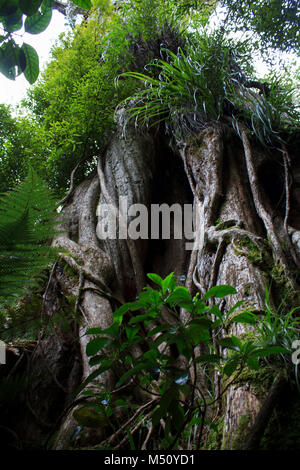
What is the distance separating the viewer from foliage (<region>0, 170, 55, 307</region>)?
0.48 m

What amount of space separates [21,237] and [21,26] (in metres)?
0.59

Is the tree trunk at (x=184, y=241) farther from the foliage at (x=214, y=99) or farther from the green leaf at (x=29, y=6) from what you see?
the green leaf at (x=29, y=6)

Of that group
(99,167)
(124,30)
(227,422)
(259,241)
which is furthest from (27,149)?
(227,422)

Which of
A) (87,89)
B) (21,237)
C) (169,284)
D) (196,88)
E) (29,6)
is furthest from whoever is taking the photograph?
(87,89)

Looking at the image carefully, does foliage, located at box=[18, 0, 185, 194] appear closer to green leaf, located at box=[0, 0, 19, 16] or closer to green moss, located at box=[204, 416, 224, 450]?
green leaf, located at box=[0, 0, 19, 16]

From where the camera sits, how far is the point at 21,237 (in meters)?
0.49

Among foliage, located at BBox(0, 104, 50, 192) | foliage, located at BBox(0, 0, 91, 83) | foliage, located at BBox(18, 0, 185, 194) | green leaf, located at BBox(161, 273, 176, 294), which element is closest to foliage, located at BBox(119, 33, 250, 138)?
foliage, located at BBox(18, 0, 185, 194)

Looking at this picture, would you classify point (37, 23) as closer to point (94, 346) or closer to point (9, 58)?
point (9, 58)

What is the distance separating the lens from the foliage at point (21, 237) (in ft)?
1.57

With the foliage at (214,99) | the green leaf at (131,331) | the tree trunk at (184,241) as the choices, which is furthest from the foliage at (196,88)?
the green leaf at (131,331)

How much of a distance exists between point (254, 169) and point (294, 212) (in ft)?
1.42

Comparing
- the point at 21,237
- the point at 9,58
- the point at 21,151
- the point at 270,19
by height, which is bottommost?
the point at 21,237

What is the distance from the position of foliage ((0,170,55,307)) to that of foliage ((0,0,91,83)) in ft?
1.39

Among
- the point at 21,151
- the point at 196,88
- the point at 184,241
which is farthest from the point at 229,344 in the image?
the point at 21,151
